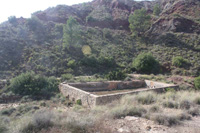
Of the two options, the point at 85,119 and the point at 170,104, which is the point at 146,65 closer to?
the point at 170,104

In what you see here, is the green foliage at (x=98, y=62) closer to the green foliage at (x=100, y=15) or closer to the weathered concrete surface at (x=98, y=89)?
the weathered concrete surface at (x=98, y=89)

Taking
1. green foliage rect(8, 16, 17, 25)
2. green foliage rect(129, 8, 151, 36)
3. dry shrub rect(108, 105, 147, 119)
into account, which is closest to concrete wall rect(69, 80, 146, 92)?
dry shrub rect(108, 105, 147, 119)

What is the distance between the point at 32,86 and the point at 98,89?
5.65 meters

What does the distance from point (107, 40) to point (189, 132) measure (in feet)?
105

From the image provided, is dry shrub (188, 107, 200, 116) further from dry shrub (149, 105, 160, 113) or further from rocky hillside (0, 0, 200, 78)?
rocky hillside (0, 0, 200, 78)

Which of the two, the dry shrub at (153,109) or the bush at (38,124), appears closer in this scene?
the bush at (38,124)

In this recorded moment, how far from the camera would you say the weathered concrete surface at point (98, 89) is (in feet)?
26.3

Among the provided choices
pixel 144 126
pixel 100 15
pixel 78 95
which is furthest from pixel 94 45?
pixel 144 126

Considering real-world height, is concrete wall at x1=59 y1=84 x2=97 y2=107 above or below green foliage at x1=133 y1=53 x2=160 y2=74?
below

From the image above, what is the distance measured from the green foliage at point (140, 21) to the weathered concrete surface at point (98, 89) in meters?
26.2

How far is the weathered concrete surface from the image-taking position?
803 centimetres

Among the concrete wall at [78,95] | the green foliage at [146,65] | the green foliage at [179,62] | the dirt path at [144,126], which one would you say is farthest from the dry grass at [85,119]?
the green foliage at [179,62]

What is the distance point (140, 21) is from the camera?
127 feet

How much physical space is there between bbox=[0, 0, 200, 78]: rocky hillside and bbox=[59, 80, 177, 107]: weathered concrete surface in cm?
833
